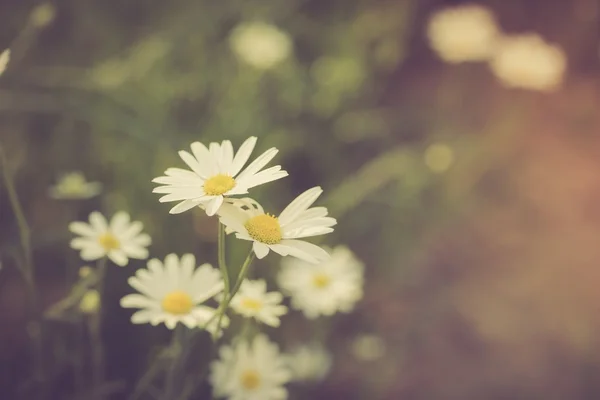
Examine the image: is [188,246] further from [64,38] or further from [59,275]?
[64,38]

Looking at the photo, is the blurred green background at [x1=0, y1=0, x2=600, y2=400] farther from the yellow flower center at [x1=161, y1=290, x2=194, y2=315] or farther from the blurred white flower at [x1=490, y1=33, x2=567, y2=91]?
the yellow flower center at [x1=161, y1=290, x2=194, y2=315]

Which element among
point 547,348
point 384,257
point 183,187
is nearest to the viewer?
point 183,187

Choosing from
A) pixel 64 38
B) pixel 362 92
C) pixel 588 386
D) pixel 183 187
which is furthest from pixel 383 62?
pixel 183 187

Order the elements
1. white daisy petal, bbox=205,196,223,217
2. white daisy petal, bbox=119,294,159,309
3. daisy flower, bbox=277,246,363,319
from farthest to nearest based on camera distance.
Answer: daisy flower, bbox=277,246,363,319 < white daisy petal, bbox=119,294,159,309 < white daisy petal, bbox=205,196,223,217

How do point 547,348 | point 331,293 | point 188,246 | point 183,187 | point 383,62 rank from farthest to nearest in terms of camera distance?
point 383,62, point 547,348, point 188,246, point 331,293, point 183,187

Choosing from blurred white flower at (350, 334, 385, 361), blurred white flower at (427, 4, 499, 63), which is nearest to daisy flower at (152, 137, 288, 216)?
blurred white flower at (350, 334, 385, 361)

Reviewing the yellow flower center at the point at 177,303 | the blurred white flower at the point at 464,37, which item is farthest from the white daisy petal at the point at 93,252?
the blurred white flower at the point at 464,37

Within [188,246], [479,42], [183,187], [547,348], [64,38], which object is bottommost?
[183,187]
